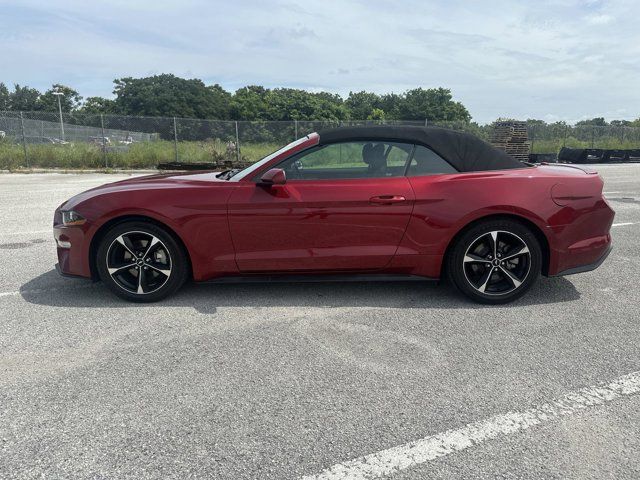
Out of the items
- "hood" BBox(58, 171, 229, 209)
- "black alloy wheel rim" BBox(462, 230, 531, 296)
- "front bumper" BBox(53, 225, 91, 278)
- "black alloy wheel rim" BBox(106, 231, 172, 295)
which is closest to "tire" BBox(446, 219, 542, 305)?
"black alloy wheel rim" BBox(462, 230, 531, 296)

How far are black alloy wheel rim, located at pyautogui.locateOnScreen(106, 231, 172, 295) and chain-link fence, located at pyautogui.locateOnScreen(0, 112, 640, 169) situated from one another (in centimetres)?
1448

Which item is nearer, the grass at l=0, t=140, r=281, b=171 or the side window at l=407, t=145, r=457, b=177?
the side window at l=407, t=145, r=457, b=177

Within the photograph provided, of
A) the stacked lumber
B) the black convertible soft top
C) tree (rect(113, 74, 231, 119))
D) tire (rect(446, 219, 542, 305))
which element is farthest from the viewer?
tree (rect(113, 74, 231, 119))

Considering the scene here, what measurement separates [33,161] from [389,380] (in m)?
20.5

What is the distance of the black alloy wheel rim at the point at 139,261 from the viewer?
391cm

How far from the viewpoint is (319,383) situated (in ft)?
9.04

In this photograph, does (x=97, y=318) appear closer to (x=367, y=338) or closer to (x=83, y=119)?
(x=367, y=338)

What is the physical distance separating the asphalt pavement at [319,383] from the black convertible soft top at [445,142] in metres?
1.19

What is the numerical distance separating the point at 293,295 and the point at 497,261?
178 cm

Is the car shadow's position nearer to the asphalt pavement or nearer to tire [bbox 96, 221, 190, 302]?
the asphalt pavement

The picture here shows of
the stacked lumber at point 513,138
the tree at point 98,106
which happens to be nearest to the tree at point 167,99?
the tree at point 98,106

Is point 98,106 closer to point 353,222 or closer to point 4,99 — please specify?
point 4,99

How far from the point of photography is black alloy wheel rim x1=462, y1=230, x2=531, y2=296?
154 inches

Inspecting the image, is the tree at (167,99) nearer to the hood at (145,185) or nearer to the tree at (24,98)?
the tree at (24,98)
